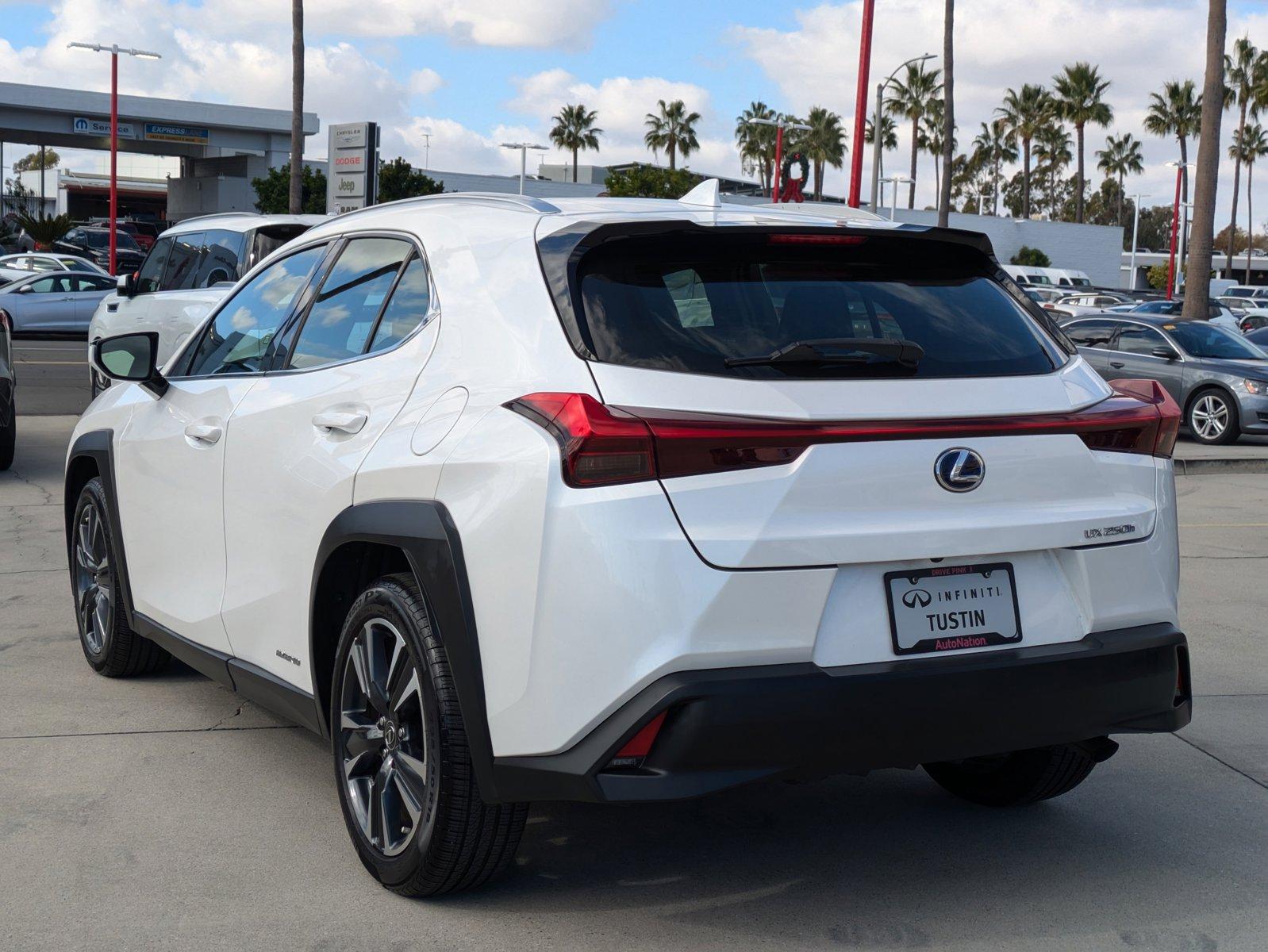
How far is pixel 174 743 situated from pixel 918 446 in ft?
9.58

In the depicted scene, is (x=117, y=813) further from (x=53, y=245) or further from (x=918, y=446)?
(x=53, y=245)

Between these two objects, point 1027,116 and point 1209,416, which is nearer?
point 1209,416

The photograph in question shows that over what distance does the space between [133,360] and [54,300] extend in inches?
979

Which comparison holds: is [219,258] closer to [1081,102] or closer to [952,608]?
[952,608]

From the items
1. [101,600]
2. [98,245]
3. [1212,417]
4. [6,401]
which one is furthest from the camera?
[98,245]

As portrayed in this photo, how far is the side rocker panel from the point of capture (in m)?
3.33

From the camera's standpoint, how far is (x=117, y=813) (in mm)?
4297

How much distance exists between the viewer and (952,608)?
3.34 meters

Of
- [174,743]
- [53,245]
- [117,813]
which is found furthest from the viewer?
[53,245]

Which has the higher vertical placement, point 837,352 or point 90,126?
point 90,126

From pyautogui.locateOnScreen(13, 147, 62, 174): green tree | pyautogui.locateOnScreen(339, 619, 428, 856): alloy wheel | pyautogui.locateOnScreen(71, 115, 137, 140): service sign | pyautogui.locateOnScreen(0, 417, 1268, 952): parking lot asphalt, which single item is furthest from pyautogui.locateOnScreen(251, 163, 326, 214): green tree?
pyautogui.locateOnScreen(13, 147, 62, 174): green tree

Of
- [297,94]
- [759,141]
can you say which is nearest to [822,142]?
[759,141]

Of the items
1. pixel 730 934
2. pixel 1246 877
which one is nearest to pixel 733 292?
pixel 730 934

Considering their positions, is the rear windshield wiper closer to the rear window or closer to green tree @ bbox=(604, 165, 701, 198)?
the rear window
